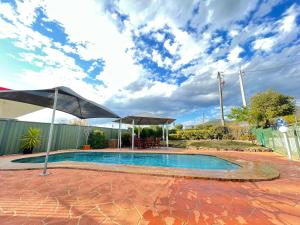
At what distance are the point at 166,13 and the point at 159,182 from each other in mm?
8782

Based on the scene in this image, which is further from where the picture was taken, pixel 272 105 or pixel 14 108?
pixel 272 105

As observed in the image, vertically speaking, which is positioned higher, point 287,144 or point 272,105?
point 272,105

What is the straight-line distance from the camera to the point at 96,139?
13.8 metres

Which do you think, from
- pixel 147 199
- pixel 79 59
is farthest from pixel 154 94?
pixel 147 199

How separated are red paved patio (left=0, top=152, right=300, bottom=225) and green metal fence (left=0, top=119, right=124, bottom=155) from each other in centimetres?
601

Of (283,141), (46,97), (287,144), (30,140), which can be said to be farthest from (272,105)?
(30,140)

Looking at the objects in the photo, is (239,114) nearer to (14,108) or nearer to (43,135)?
(43,135)

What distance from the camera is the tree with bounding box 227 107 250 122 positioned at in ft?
59.4

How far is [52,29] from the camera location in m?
8.60

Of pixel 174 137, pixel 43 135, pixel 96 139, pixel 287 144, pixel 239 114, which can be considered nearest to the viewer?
pixel 287 144

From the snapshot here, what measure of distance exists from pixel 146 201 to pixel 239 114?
1986 cm

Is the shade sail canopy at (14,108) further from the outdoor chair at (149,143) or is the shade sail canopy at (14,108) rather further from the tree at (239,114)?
the tree at (239,114)

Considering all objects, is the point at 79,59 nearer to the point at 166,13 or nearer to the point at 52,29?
the point at 52,29

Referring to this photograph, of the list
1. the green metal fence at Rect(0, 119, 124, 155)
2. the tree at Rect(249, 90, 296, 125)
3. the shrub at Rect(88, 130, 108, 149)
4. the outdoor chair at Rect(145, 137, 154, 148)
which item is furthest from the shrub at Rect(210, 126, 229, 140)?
the shrub at Rect(88, 130, 108, 149)
